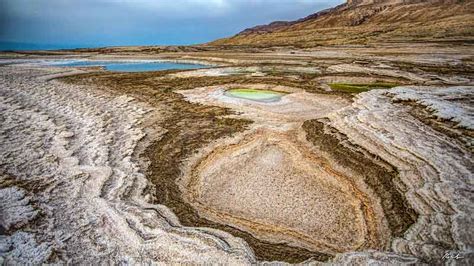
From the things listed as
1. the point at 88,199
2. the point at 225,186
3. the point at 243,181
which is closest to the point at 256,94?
the point at 243,181

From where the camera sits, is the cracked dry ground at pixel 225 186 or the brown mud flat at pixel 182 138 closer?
the cracked dry ground at pixel 225 186

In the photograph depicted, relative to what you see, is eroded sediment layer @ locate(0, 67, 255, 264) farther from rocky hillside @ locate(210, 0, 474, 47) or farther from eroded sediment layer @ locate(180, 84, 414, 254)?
rocky hillside @ locate(210, 0, 474, 47)

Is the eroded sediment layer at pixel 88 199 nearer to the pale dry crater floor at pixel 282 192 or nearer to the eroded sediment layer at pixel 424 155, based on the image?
the pale dry crater floor at pixel 282 192

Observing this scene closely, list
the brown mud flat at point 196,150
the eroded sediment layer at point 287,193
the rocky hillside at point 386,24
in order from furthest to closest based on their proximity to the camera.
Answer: the rocky hillside at point 386,24 → the eroded sediment layer at point 287,193 → the brown mud flat at point 196,150

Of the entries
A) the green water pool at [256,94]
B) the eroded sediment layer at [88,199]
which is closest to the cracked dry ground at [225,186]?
the eroded sediment layer at [88,199]

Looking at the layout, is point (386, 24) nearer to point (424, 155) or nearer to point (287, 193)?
point (424, 155)

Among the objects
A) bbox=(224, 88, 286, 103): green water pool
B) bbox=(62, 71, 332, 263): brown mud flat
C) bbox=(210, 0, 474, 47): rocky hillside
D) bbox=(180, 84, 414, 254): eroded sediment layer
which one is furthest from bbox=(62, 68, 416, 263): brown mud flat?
bbox=(210, 0, 474, 47): rocky hillside
